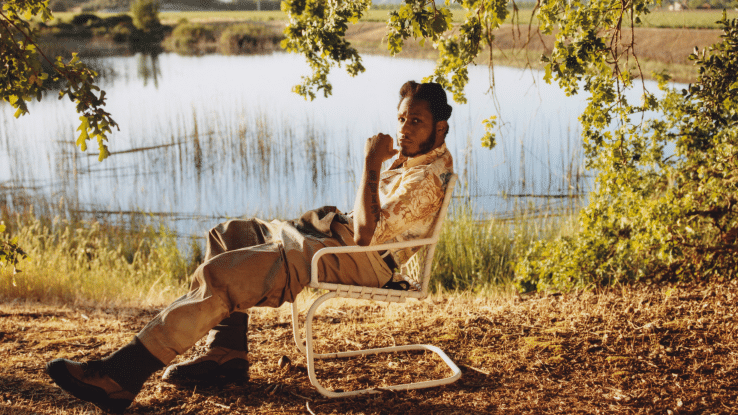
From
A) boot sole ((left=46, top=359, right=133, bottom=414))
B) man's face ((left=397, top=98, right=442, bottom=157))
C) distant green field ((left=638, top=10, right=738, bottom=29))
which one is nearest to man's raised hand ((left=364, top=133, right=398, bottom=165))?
man's face ((left=397, top=98, right=442, bottom=157))

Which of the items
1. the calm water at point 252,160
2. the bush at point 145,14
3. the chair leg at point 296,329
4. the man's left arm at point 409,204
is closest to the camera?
the man's left arm at point 409,204

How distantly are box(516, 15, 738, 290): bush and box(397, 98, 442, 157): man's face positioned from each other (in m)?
1.40

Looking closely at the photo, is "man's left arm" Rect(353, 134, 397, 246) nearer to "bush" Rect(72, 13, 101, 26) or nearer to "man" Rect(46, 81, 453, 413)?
"man" Rect(46, 81, 453, 413)

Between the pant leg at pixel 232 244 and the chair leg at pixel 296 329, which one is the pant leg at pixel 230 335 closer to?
the pant leg at pixel 232 244

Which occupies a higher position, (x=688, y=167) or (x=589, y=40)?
(x=589, y=40)

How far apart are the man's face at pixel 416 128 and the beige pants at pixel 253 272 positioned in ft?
1.48

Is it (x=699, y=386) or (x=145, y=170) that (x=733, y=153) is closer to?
(x=699, y=386)

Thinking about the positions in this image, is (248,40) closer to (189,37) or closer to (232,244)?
(189,37)

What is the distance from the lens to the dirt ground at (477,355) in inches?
98.6

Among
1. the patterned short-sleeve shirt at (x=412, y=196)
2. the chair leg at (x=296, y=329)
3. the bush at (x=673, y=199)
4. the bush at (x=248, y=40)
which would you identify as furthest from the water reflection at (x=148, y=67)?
the patterned short-sleeve shirt at (x=412, y=196)

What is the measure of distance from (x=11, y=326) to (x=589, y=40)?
3.54 meters

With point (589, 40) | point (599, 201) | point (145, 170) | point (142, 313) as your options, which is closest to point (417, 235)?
point (589, 40)

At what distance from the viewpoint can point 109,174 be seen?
1034cm

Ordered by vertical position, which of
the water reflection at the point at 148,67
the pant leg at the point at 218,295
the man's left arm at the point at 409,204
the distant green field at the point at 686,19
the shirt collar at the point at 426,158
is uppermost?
the water reflection at the point at 148,67
